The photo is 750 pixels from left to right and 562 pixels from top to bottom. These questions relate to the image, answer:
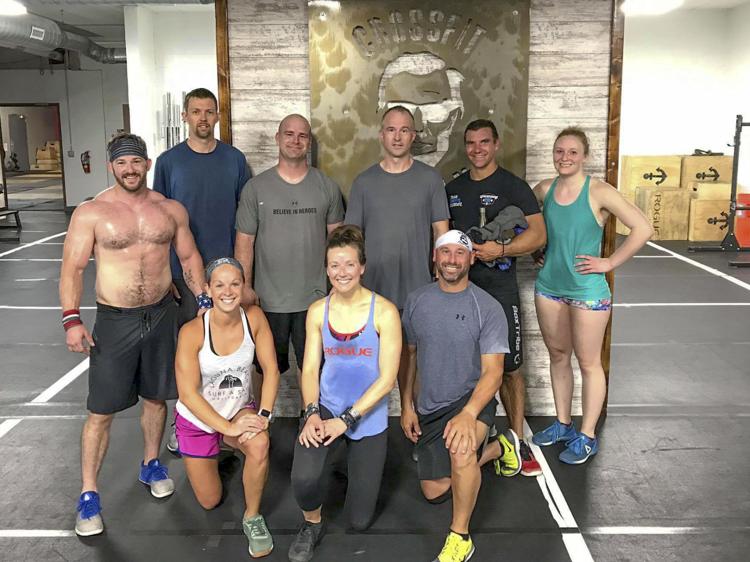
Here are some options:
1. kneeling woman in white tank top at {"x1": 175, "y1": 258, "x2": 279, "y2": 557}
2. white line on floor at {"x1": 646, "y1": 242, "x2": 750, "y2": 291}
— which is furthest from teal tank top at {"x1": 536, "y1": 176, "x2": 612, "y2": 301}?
white line on floor at {"x1": 646, "y1": 242, "x2": 750, "y2": 291}

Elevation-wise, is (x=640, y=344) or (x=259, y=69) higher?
(x=259, y=69)

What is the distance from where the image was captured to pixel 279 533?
3.18 metres

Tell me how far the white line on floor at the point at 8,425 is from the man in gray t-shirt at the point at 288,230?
1731 millimetres

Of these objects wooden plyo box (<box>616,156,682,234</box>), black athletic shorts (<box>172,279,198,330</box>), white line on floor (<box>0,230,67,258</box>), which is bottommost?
white line on floor (<box>0,230,67,258</box>)

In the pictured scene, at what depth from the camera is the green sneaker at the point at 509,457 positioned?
371 cm

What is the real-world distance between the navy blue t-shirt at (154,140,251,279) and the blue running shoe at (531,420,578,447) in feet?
6.25

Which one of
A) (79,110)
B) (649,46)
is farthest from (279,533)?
(79,110)

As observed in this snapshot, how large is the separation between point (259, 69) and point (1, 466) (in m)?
2.49

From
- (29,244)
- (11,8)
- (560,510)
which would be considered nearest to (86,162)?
(29,244)

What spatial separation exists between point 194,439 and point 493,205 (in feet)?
5.85

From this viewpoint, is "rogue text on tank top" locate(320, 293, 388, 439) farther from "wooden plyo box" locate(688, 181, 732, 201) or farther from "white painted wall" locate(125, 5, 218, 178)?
"wooden plyo box" locate(688, 181, 732, 201)

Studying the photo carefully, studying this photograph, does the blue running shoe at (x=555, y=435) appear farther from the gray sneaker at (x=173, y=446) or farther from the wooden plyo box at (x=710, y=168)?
the wooden plyo box at (x=710, y=168)

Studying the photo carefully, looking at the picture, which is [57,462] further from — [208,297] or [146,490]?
[208,297]

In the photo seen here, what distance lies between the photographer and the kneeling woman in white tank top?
10.2 feet
